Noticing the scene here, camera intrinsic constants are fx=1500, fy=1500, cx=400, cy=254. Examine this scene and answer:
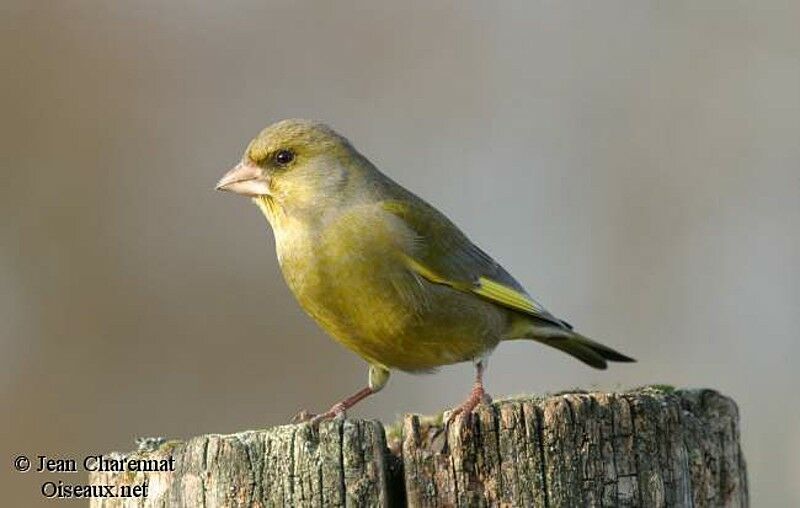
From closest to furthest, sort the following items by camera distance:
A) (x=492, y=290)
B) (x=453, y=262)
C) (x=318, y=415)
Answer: (x=318, y=415)
(x=453, y=262)
(x=492, y=290)

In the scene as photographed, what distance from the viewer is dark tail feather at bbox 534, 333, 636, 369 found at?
24.4 feet

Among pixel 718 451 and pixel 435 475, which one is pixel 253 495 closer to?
pixel 435 475

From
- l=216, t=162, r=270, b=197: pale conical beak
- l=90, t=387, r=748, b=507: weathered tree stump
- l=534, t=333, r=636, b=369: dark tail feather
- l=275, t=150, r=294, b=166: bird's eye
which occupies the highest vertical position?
l=275, t=150, r=294, b=166: bird's eye

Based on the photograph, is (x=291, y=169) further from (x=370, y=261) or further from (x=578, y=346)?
(x=578, y=346)

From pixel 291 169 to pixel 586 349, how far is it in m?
1.86

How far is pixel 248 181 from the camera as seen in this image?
21.9 feet

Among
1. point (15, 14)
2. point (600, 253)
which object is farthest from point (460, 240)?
point (15, 14)

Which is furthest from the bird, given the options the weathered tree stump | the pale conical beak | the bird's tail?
the weathered tree stump

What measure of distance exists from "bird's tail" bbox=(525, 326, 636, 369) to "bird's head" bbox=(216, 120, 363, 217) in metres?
1.31

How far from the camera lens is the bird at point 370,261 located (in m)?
6.32

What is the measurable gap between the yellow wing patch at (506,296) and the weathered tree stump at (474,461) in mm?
2416

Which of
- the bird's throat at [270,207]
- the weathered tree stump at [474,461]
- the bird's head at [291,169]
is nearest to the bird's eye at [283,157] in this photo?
the bird's head at [291,169]

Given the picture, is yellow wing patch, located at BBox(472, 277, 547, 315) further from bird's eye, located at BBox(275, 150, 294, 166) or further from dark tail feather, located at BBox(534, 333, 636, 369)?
bird's eye, located at BBox(275, 150, 294, 166)

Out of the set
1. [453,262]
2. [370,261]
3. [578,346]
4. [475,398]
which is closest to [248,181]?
[370,261]
